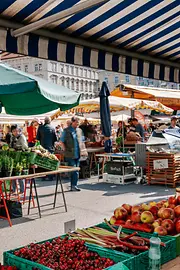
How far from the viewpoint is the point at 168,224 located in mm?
2955

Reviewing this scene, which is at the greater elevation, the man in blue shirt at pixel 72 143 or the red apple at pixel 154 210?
the man in blue shirt at pixel 72 143

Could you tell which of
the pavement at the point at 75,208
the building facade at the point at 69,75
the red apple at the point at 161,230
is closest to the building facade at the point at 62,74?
the building facade at the point at 69,75

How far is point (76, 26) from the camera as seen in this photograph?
117 inches

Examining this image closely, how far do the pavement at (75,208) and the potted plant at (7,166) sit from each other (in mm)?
921

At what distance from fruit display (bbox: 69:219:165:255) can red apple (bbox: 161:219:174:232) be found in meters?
0.25

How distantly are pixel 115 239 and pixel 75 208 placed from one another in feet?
15.4

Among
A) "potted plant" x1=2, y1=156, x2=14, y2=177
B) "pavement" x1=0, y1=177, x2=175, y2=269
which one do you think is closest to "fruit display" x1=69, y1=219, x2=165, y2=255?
"pavement" x1=0, y1=177, x2=175, y2=269

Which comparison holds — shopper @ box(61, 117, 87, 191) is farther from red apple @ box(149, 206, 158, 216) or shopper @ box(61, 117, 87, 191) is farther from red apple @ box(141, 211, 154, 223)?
red apple @ box(141, 211, 154, 223)

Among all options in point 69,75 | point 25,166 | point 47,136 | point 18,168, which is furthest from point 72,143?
point 69,75

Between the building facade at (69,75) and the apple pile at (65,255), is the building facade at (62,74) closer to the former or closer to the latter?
the building facade at (69,75)

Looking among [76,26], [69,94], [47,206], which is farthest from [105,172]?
[76,26]

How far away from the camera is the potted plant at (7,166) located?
5781 mm

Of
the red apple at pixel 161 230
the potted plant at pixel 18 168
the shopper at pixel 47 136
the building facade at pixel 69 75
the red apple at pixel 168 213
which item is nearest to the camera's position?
the red apple at pixel 161 230

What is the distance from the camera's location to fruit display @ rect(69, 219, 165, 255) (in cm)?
261
